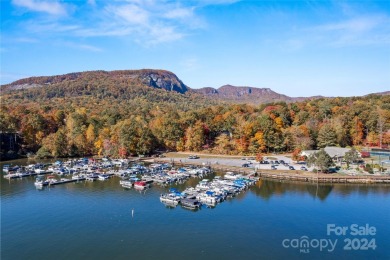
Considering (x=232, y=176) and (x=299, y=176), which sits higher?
(x=232, y=176)

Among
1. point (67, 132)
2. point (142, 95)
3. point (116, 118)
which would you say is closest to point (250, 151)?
point (116, 118)

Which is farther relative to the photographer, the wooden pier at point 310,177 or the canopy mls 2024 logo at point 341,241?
the wooden pier at point 310,177

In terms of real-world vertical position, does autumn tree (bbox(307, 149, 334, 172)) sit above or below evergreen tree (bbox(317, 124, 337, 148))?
below

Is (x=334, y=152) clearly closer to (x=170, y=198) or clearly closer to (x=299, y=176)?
(x=299, y=176)

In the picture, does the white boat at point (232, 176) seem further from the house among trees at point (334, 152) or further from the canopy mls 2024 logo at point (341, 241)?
the canopy mls 2024 logo at point (341, 241)

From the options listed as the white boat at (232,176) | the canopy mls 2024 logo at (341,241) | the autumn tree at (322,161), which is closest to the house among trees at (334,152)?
the autumn tree at (322,161)

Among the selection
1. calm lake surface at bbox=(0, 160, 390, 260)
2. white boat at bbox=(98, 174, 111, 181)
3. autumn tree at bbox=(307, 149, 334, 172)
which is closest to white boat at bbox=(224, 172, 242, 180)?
calm lake surface at bbox=(0, 160, 390, 260)

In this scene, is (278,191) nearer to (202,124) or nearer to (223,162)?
(223,162)

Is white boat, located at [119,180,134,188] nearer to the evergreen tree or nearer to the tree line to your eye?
the tree line

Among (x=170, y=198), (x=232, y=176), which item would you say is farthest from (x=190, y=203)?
(x=232, y=176)
